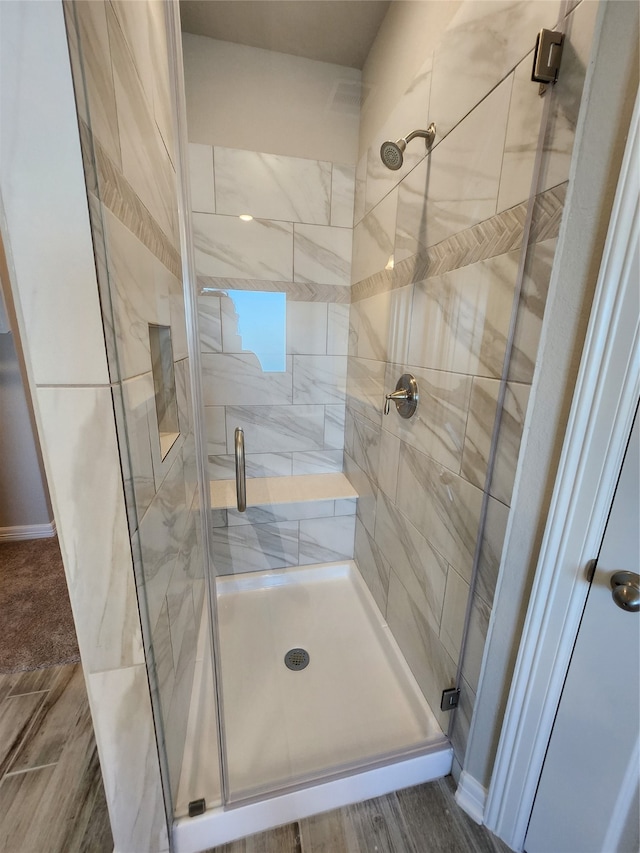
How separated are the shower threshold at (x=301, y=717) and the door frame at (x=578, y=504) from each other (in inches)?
12.4

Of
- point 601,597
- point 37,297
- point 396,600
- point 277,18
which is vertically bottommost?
point 396,600

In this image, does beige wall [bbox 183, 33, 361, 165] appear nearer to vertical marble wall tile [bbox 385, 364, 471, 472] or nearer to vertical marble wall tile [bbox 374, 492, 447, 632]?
vertical marble wall tile [bbox 385, 364, 471, 472]

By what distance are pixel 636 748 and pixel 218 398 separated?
77.9 inches

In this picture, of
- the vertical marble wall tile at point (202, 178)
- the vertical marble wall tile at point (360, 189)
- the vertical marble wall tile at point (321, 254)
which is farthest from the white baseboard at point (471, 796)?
the vertical marble wall tile at point (202, 178)

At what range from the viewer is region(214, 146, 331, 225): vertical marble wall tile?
1770 mm

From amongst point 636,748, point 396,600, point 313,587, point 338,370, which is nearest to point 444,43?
point 338,370

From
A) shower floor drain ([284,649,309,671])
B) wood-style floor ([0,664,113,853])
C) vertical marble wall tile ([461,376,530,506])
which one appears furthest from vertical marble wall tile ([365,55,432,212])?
wood-style floor ([0,664,113,853])

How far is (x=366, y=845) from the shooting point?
968 mm

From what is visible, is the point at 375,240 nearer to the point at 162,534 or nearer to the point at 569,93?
the point at 569,93

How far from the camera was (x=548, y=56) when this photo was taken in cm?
70

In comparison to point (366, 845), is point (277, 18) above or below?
above

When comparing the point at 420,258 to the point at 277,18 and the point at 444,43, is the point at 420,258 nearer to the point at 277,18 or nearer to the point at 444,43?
the point at 444,43

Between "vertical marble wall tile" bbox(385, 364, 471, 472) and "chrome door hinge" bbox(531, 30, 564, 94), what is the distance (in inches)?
26.1

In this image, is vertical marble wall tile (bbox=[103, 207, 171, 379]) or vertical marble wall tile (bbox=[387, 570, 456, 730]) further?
vertical marble wall tile (bbox=[387, 570, 456, 730])
